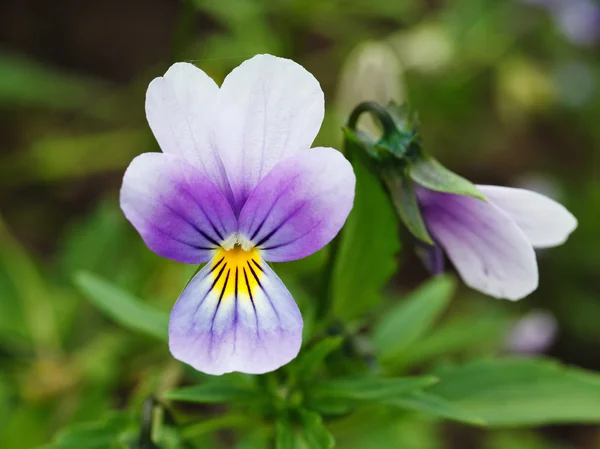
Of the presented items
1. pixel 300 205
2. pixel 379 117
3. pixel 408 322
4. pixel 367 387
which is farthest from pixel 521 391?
pixel 300 205

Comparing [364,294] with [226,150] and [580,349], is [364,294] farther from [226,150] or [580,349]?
[580,349]

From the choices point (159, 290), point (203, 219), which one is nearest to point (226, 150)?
point (203, 219)

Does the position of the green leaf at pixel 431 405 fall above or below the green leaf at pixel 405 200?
below

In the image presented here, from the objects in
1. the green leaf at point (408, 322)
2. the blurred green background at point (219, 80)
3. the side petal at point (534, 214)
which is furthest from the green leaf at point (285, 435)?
the blurred green background at point (219, 80)

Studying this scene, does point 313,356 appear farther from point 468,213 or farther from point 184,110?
point 184,110

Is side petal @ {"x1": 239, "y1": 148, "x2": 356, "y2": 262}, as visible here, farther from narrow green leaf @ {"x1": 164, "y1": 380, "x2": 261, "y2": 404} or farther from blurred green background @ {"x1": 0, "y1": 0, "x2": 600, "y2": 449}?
blurred green background @ {"x1": 0, "y1": 0, "x2": 600, "y2": 449}

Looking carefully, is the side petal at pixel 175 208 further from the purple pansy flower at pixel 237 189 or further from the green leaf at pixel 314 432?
the green leaf at pixel 314 432
